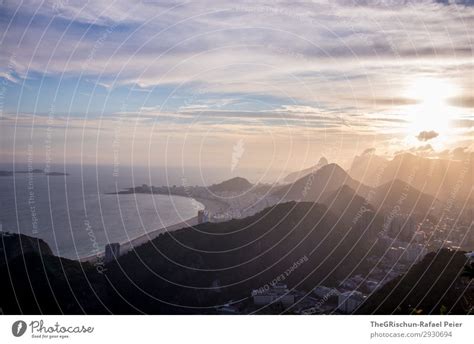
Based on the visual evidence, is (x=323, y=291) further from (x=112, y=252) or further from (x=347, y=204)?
(x=112, y=252)

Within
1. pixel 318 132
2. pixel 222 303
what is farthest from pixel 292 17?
pixel 222 303

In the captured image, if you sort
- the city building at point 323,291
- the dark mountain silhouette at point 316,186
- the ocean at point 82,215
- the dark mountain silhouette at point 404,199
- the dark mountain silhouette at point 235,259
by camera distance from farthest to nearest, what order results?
the ocean at point 82,215 < the dark mountain silhouette at point 404,199 < the dark mountain silhouette at point 316,186 < the dark mountain silhouette at point 235,259 < the city building at point 323,291

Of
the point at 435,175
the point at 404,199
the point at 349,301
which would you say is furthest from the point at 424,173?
the point at 349,301

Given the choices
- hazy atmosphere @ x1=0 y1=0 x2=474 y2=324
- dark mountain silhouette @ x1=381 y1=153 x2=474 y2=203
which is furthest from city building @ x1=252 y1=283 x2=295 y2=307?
dark mountain silhouette @ x1=381 y1=153 x2=474 y2=203

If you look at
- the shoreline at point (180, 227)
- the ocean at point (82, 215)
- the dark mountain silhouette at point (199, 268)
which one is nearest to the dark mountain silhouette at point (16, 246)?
the dark mountain silhouette at point (199, 268)

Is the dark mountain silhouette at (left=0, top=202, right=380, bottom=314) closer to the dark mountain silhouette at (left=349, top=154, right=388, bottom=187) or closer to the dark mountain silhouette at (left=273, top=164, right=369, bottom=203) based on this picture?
the dark mountain silhouette at (left=273, top=164, right=369, bottom=203)

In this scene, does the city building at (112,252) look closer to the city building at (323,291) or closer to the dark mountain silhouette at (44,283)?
the dark mountain silhouette at (44,283)
